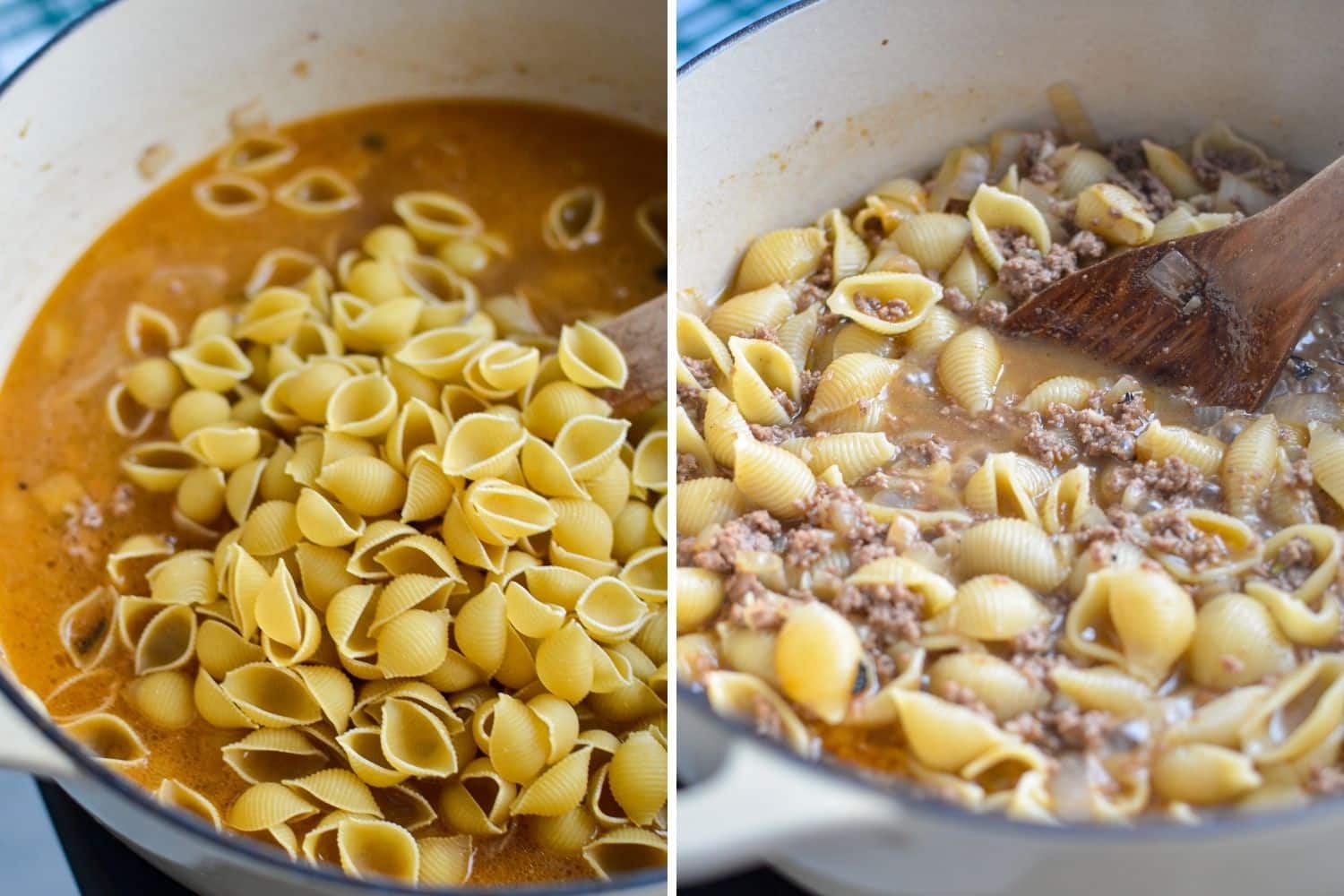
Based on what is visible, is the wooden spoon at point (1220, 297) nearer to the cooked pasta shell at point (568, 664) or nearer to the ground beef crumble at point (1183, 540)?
the ground beef crumble at point (1183, 540)

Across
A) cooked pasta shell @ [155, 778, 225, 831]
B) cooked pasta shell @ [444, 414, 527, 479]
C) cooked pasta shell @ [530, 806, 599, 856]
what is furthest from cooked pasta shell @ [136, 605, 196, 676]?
cooked pasta shell @ [530, 806, 599, 856]

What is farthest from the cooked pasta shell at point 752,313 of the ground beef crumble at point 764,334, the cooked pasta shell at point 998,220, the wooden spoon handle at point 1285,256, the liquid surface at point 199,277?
the wooden spoon handle at point 1285,256

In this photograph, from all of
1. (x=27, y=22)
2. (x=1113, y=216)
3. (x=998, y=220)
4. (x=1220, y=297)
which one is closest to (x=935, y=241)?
(x=998, y=220)

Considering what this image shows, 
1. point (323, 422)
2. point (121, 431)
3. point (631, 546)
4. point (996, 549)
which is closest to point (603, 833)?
point (631, 546)

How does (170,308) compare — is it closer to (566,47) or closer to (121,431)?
(121,431)

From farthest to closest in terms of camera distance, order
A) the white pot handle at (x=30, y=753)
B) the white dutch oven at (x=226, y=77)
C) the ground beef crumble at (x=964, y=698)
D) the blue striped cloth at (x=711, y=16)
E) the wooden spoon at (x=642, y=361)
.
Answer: the blue striped cloth at (x=711, y=16), the white dutch oven at (x=226, y=77), the wooden spoon at (x=642, y=361), the ground beef crumble at (x=964, y=698), the white pot handle at (x=30, y=753)

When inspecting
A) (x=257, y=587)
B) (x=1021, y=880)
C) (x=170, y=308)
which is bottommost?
(x=1021, y=880)
